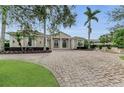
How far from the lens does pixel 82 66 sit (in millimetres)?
6102

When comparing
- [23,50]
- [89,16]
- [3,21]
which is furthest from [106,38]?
[3,21]

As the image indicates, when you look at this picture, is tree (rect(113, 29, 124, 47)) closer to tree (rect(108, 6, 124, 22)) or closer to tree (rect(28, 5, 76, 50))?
tree (rect(108, 6, 124, 22))

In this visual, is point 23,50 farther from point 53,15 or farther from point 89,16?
point 89,16

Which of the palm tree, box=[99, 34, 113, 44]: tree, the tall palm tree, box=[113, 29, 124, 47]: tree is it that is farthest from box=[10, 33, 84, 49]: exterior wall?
box=[113, 29, 124, 47]: tree

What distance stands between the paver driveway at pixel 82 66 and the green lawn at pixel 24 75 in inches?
5.5

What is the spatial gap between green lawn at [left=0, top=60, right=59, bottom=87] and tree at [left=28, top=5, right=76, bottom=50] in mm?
892

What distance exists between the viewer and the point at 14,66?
564cm

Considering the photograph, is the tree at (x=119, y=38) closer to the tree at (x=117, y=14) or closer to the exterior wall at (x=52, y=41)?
the tree at (x=117, y=14)

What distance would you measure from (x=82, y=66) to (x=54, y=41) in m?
0.81

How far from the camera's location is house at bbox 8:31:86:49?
5.87 m

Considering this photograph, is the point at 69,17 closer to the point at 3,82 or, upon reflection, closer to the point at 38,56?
the point at 38,56
